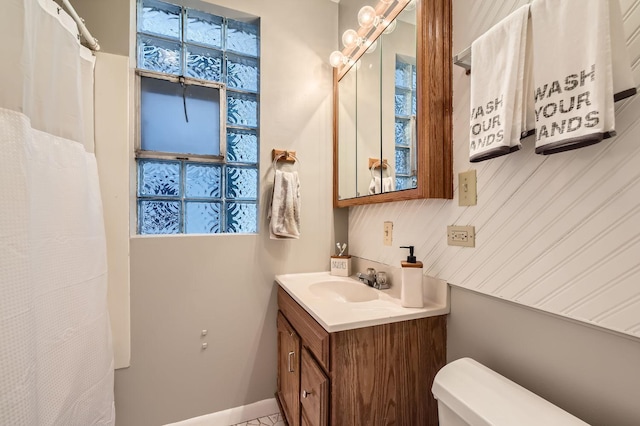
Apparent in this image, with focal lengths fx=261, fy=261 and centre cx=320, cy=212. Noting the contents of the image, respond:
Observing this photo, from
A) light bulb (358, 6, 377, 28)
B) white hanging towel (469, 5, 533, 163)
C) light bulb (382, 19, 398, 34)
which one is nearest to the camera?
white hanging towel (469, 5, 533, 163)

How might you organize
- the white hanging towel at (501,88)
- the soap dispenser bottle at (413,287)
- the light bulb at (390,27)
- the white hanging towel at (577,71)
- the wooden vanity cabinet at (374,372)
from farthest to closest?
the light bulb at (390,27)
the soap dispenser bottle at (413,287)
the wooden vanity cabinet at (374,372)
the white hanging towel at (501,88)
the white hanging towel at (577,71)

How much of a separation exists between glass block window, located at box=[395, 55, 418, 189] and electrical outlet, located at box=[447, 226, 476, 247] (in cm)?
24

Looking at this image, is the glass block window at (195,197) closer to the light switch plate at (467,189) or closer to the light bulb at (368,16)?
the light bulb at (368,16)

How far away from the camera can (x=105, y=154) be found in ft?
4.31

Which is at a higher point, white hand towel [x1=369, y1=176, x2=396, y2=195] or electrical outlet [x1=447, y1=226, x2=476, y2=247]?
white hand towel [x1=369, y1=176, x2=396, y2=195]

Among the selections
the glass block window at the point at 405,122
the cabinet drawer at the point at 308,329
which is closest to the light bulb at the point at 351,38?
the glass block window at the point at 405,122

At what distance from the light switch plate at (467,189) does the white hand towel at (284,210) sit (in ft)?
3.04

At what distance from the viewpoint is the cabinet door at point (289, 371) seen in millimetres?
1281

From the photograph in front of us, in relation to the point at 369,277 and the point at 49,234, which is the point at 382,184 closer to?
the point at 369,277

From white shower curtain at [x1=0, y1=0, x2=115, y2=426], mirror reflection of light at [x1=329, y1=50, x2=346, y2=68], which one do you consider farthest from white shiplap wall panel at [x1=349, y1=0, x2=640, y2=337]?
white shower curtain at [x1=0, y1=0, x2=115, y2=426]

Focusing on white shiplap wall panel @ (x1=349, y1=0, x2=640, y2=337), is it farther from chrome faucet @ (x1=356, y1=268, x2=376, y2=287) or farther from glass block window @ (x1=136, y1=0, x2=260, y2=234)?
glass block window @ (x1=136, y1=0, x2=260, y2=234)

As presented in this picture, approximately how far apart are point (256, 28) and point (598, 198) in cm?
199

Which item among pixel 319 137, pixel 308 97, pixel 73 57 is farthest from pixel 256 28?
pixel 73 57

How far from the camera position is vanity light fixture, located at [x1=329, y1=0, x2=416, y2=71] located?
128 centimetres
